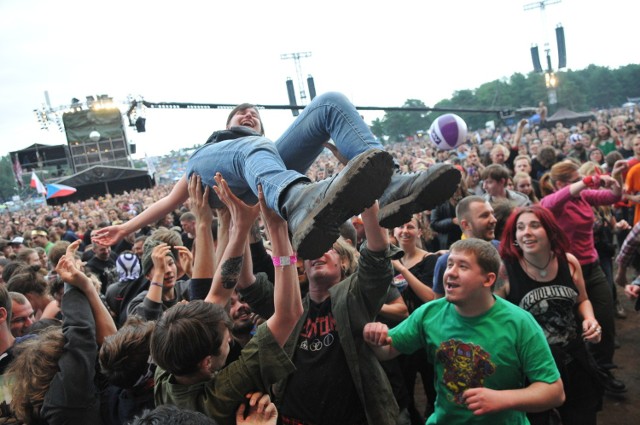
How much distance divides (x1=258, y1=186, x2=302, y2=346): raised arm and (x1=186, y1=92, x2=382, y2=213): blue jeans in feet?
0.40

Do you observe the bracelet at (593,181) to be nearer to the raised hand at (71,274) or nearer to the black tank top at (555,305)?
the black tank top at (555,305)

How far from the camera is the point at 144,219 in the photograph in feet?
9.24

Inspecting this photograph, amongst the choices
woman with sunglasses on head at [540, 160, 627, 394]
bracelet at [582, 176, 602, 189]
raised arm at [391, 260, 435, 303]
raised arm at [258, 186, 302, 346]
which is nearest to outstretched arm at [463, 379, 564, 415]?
raised arm at [258, 186, 302, 346]

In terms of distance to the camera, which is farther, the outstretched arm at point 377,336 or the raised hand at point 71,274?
the raised hand at point 71,274

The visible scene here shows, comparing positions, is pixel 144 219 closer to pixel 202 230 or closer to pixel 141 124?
pixel 202 230

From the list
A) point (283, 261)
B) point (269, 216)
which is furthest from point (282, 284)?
point (269, 216)

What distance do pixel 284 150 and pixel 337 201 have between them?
0.96 metres

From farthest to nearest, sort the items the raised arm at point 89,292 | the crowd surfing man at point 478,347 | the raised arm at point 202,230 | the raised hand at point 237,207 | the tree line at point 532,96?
the tree line at point 532,96 → the raised arm at point 202,230 → the raised arm at point 89,292 → the raised hand at point 237,207 → the crowd surfing man at point 478,347

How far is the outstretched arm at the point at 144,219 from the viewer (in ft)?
8.95

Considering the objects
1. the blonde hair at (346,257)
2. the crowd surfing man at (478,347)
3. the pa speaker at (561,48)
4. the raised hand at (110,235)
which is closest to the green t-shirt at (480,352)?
the crowd surfing man at (478,347)

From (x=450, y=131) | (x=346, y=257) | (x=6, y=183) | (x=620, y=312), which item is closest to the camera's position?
(x=346, y=257)

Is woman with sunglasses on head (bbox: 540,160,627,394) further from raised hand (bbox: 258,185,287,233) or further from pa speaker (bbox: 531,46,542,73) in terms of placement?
pa speaker (bbox: 531,46,542,73)

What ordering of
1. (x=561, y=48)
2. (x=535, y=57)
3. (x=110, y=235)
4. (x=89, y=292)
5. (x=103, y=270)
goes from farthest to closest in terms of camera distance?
(x=535, y=57) → (x=561, y=48) → (x=103, y=270) → (x=110, y=235) → (x=89, y=292)

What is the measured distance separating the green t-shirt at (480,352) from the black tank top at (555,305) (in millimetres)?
630
